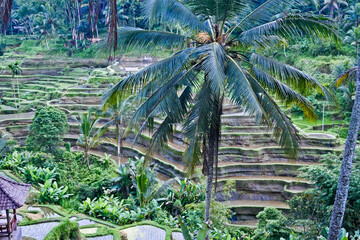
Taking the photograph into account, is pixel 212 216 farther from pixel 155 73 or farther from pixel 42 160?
pixel 42 160

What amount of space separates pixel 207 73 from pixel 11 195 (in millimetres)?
5042

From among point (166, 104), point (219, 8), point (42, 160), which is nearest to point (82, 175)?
point (42, 160)

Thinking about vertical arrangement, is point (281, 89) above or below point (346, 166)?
above

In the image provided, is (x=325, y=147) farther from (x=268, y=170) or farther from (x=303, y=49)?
(x=303, y=49)

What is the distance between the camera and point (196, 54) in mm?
7410

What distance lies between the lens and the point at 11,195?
7871mm

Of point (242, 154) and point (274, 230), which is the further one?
point (242, 154)

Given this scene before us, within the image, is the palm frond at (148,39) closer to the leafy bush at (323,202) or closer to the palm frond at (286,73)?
the palm frond at (286,73)

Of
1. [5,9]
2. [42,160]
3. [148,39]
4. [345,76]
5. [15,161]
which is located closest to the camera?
[5,9]

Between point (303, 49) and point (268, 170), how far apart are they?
1928 cm

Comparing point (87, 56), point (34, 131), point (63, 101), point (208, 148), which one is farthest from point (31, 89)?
point (208, 148)

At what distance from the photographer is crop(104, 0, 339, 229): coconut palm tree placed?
23.9 feet

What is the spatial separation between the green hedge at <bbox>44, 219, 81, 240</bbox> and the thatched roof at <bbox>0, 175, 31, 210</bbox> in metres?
1.02

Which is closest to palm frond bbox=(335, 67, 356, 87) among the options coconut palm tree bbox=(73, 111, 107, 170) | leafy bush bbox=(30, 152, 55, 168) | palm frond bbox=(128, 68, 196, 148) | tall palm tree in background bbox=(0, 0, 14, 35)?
palm frond bbox=(128, 68, 196, 148)
